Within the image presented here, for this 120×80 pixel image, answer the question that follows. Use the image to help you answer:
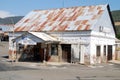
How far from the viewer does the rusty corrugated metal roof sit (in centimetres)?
3281

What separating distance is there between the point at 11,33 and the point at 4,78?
19393mm

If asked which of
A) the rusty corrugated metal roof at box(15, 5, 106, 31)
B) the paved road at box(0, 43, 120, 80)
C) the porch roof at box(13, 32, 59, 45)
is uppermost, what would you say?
the rusty corrugated metal roof at box(15, 5, 106, 31)

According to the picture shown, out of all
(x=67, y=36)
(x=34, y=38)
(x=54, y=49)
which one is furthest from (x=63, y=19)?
(x=34, y=38)

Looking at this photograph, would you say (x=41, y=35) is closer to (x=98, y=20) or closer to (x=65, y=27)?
(x=65, y=27)

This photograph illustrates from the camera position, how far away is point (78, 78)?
19.4 m

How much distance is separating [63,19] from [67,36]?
130 inches

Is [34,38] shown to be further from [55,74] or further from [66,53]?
[55,74]

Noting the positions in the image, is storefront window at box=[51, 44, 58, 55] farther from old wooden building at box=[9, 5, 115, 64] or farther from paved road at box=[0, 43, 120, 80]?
paved road at box=[0, 43, 120, 80]

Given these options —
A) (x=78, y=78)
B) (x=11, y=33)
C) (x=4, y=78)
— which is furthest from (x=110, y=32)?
(x=4, y=78)

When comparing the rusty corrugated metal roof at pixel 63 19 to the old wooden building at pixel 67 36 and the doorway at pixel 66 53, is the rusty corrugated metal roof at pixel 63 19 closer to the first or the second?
the old wooden building at pixel 67 36

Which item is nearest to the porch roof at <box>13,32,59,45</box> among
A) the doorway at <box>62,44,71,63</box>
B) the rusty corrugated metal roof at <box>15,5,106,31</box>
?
the doorway at <box>62,44,71,63</box>

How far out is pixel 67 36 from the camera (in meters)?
32.7

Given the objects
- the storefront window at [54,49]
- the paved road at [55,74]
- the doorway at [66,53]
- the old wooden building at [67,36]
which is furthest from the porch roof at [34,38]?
the paved road at [55,74]

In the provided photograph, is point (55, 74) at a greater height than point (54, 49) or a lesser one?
lesser
